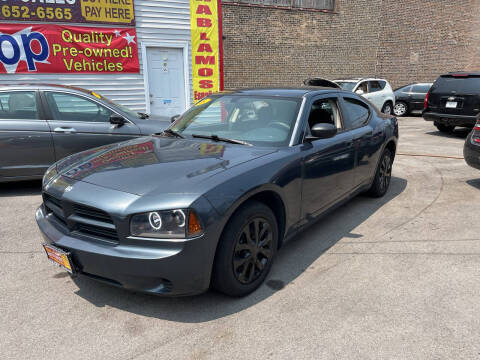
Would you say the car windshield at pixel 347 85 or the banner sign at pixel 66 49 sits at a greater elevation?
the banner sign at pixel 66 49

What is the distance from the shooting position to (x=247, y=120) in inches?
144

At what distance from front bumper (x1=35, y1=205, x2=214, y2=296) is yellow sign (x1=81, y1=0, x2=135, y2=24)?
8.67 meters

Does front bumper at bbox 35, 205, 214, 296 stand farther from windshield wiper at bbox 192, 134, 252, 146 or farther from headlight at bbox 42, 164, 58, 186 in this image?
windshield wiper at bbox 192, 134, 252, 146

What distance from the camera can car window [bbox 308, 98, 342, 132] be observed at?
12.3 ft

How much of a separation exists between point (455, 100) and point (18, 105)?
10390 millimetres

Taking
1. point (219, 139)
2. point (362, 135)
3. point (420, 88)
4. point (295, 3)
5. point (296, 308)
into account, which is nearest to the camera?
point (296, 308)

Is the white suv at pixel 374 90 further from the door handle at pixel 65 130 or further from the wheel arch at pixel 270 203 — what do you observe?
the wheel arch at pixel 270 203

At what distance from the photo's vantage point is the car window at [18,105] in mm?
5398

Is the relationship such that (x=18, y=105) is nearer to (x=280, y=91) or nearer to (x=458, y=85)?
(x=280, y=91)

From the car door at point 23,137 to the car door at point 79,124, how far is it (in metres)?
0.14

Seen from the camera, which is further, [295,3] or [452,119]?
[295,3]

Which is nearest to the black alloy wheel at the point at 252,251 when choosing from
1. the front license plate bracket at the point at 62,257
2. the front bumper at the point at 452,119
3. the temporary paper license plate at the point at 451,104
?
the front license plate bracket at the point at 62,257

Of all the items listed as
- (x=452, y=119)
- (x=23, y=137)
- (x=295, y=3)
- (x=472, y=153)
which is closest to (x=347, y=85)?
(x=452, y=119)

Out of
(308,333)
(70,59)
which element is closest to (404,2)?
(70,59)
